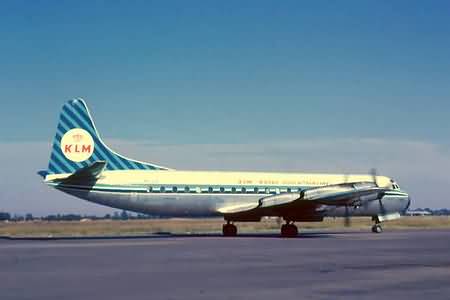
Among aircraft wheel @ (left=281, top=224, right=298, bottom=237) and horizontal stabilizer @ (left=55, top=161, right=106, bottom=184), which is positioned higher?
horizontal stabilizer @ (left=55, top=161, right=106, bottom=184)

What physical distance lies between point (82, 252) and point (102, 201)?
40.2 ft

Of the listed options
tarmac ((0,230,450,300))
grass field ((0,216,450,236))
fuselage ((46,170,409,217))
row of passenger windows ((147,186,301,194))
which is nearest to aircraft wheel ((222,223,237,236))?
fuselage ((46,170,409,217))

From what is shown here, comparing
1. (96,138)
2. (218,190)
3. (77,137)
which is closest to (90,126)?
(96,138)

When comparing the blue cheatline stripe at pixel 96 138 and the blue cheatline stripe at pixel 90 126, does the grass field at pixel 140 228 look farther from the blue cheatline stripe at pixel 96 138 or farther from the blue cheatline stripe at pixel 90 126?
the blue cheatline stripe at pixel 96 138

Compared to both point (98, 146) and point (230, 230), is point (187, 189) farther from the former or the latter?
point (98, 146)

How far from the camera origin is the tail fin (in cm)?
3769

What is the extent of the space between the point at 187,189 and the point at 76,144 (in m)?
7.43

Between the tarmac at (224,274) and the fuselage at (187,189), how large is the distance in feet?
35.5

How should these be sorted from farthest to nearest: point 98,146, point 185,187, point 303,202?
point 303,202 < point 185,187 < point 98,146

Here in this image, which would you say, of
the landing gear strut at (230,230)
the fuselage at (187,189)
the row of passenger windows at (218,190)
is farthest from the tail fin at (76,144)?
the landing gear strut at (230,230)

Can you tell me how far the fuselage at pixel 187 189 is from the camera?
38.2 meters

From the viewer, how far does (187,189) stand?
40375 millimetres

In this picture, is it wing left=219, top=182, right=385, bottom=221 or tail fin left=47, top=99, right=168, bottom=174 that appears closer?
tail fin left=47, top=99, right=168, bottom=174

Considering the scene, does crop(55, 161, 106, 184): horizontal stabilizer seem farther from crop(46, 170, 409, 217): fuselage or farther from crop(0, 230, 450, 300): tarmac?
crop(0, 230, 450, 300): tarmac
